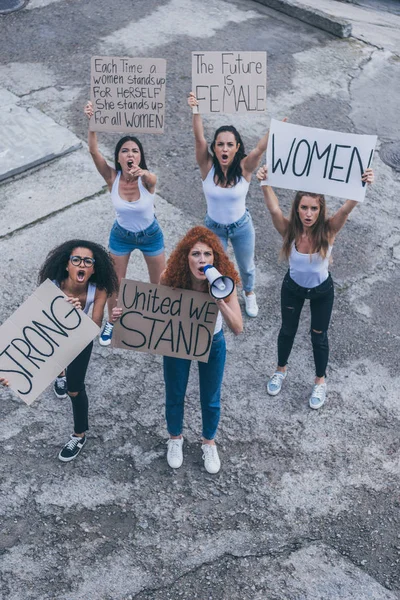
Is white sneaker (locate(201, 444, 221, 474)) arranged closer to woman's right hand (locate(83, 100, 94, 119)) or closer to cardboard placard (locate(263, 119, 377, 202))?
cardboard placard (locate(263, 119, 377, 202))

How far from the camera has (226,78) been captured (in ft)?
20.6

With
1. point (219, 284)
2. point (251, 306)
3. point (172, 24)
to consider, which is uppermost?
point (219, 284)

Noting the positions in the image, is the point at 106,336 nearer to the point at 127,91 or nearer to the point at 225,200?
the point at 225,200

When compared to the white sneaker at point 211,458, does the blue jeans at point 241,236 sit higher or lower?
higher

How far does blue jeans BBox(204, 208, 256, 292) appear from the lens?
6047 millimetres

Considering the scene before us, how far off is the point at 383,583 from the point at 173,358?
1982mm

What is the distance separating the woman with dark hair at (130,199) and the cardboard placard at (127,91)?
23cm

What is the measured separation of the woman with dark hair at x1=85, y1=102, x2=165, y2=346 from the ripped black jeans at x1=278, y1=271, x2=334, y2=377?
1270 millimetres

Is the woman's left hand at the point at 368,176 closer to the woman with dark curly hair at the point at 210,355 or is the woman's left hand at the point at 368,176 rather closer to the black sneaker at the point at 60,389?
the woman with dark curly hair at the point at 210,355

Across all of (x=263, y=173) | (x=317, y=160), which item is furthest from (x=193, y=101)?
(x=317, y=160)

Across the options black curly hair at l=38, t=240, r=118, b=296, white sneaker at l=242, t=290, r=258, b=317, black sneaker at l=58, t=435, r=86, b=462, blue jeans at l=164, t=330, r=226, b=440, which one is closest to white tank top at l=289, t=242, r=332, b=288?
blue jeans at l=164, t=330, r=226, b=440

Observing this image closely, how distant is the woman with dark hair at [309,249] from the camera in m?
5.20

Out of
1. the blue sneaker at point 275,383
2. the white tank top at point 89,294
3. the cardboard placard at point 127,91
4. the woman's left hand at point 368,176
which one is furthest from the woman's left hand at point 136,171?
the blue sneaker at point 275,383

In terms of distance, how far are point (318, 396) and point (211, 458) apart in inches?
42.9
